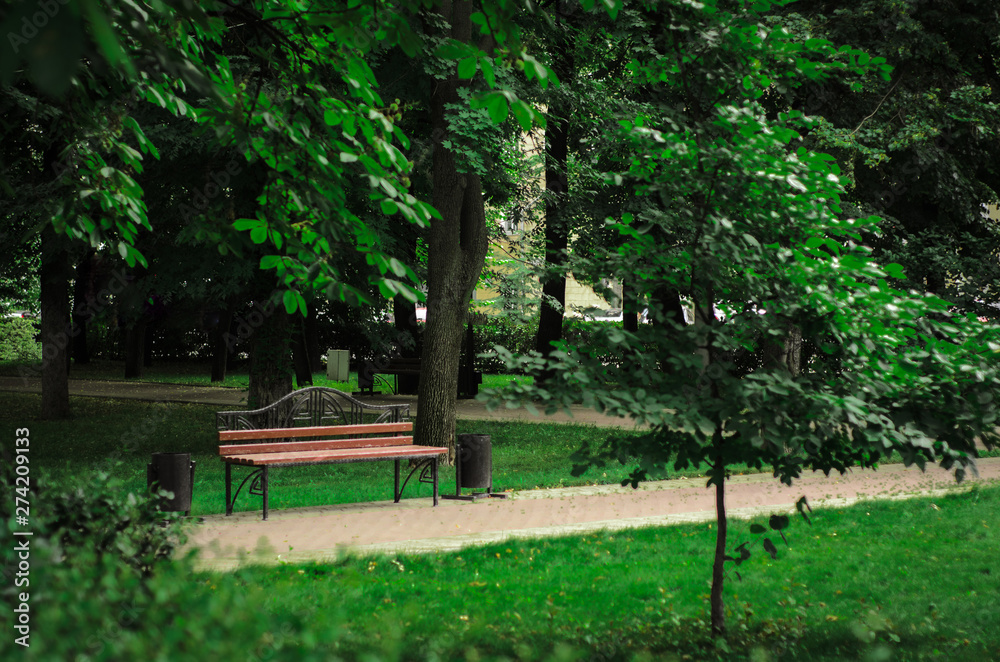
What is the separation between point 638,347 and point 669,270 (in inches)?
21.6

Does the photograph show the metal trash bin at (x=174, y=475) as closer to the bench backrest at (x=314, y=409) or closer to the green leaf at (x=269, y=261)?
the bench backrest at (x=314, y=409)

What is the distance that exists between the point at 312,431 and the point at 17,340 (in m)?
25.8

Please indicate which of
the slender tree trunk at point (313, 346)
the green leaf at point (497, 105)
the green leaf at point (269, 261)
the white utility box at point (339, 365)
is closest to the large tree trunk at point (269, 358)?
the green leaf at point (269, 261)

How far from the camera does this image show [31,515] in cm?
375

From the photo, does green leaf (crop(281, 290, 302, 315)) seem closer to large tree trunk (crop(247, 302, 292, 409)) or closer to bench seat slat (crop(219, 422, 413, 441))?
bench seat slat (crop(219, 422, 413, 441))

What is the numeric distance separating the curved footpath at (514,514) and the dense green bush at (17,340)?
2568cm

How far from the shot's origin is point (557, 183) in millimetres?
19125

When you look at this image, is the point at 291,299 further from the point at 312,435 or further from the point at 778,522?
the point at 312,435

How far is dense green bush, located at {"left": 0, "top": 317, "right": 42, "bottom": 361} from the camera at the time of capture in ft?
99.9

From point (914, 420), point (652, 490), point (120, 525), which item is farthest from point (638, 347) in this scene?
point (652, 490)

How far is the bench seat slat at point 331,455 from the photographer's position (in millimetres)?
8773

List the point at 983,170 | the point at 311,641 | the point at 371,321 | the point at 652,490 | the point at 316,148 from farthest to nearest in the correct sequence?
1. the point at 983,170
2. the point at 371,321
3. the point at 652,490
4. the point at 316,148
5. the point at 311,641

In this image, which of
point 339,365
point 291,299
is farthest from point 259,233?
point 339,365

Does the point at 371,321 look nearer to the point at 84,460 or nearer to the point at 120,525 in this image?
the point at 84,460
